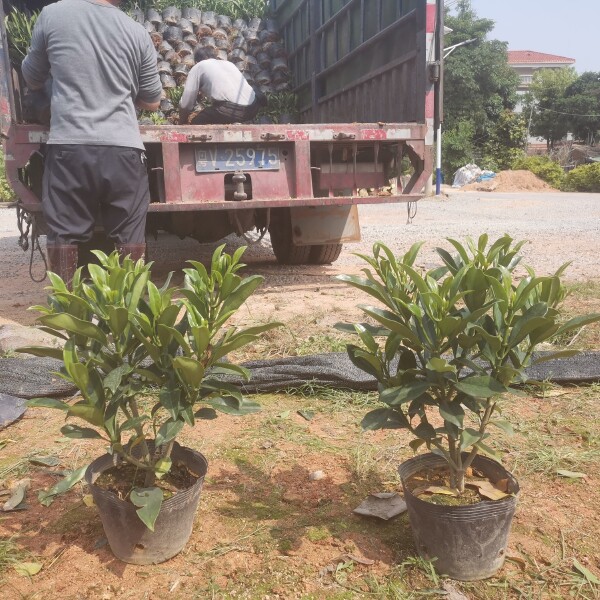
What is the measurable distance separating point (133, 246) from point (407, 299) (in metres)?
2.41

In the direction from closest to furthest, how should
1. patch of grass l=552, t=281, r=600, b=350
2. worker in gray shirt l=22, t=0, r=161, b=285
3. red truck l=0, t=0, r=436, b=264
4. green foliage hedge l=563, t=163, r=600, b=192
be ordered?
worker in gray shirt l=22, t=0, r=161, b=285
patch of grass l=552, t=281, r=600, b=350
red truck l=0, t=0, r=436, b=264
green foliage hedge l=563, t=163, r=600, b=192

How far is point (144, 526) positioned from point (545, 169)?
88.2 ft

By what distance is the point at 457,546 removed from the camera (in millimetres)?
1564

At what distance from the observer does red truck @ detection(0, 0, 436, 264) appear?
4.15 metres

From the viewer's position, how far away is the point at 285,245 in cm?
604

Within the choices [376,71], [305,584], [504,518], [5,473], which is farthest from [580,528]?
[376,71]

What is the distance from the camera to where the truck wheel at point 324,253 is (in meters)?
5.93

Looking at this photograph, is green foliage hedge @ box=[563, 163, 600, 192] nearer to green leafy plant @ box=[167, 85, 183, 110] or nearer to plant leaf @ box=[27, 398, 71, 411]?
green leafy plant @ box=[167, 85, 183, 110]

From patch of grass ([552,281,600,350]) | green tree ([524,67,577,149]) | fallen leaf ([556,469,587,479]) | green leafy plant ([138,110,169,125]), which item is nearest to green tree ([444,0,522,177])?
green tree ([524,67,577,149])

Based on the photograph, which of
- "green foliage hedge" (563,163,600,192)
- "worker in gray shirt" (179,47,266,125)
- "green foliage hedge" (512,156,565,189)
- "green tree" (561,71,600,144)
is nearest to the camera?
"worker in gray shirt" (179,47,266,125)

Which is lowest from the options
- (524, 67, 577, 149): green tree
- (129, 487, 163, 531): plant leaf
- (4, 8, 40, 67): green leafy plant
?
(129, 487, 163, 531): plant leaf

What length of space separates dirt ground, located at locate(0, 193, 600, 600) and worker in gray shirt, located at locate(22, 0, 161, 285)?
4.14ft

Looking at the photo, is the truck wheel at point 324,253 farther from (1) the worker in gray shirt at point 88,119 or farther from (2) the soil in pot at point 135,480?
(2) the soil in pot at point 135,480

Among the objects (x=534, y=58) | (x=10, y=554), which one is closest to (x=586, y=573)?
(x=10, y=554)
